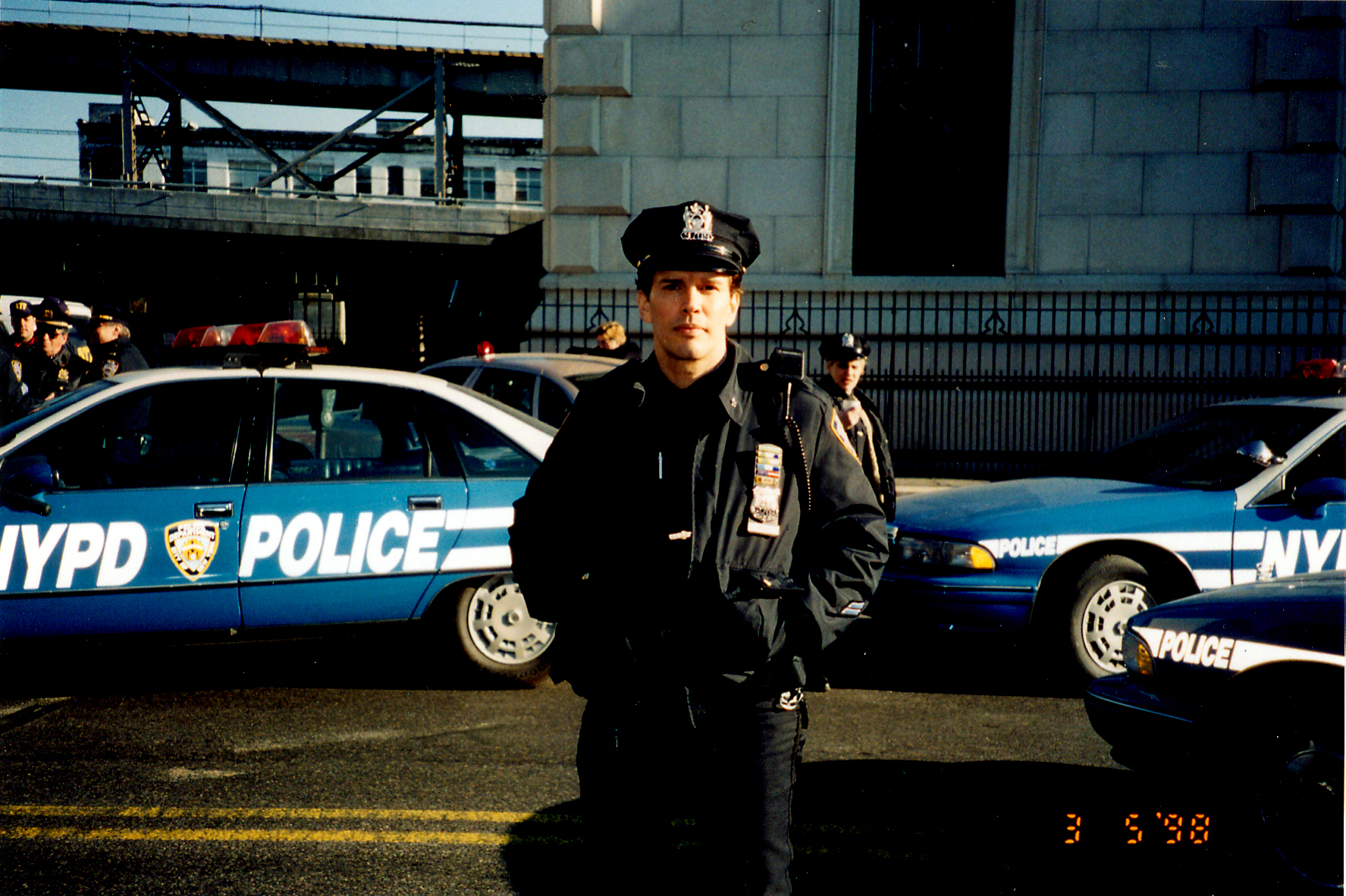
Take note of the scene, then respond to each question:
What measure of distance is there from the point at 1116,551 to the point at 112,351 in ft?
27.1

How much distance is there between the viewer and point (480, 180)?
56969 mm

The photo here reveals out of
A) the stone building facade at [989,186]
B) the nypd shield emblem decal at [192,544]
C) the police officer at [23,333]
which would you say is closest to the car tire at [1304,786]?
the nypd shield emblem decal at [192,544]

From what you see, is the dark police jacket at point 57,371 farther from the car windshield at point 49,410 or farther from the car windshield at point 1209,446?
the car windshield at point 1209,446

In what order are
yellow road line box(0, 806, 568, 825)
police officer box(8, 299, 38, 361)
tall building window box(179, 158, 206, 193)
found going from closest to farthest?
1. yellow road line box(0, 806, 568, 825)
2. police officer box(8, 299, 38, 361)
3. tall building window box(179, 158, 206, 193)

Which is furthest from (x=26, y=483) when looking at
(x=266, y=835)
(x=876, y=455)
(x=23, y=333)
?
(x=23, y=333)

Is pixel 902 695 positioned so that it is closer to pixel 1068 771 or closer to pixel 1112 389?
pixel 1068 771

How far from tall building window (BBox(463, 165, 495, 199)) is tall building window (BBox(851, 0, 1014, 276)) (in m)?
44.2

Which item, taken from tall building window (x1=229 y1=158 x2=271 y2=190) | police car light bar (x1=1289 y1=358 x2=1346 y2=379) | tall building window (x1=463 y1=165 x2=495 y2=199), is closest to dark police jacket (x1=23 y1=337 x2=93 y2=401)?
police car light bar (x1=1289 y1=358 x2=1346 y2=379)

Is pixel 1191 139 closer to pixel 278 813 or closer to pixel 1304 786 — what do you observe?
pixel 1304 786

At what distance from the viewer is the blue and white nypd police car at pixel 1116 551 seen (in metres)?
5.53

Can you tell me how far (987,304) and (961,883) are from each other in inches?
463

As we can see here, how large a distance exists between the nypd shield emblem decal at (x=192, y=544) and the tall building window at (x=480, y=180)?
5356 centimetres

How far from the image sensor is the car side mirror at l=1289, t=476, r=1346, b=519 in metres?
4.96

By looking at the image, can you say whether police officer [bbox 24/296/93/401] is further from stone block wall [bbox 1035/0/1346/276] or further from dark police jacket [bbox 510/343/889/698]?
stone block wall [bbox 1035/0/1346/276]
